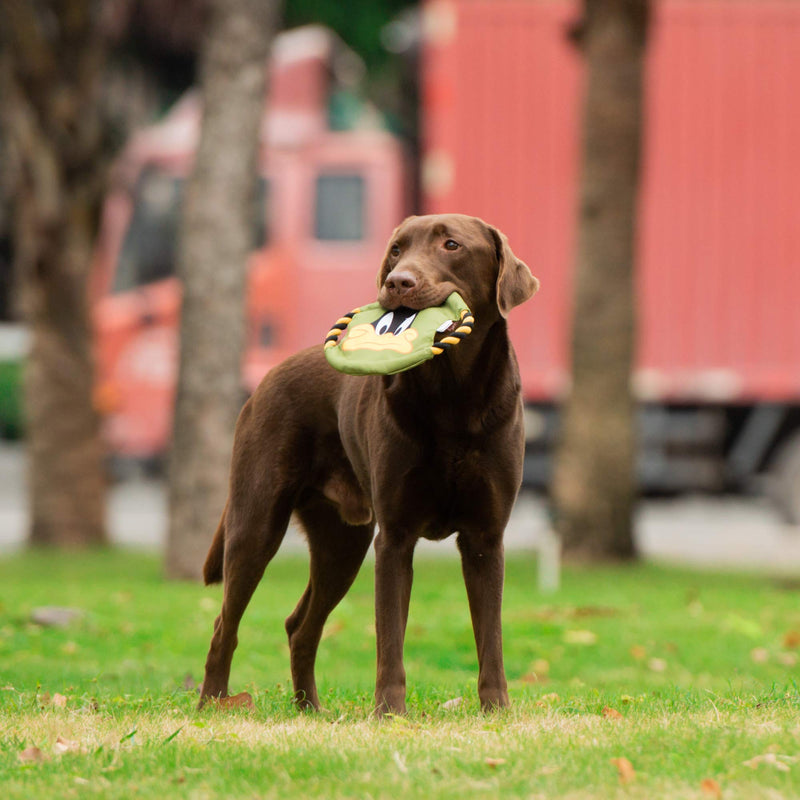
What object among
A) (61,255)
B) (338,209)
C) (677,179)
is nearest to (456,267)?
(61,255)

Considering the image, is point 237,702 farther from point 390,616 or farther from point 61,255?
point 61,255

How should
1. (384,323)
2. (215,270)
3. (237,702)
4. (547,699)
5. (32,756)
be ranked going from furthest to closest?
(215,270) < (547,699) < (237,702) < (384,323) < (32,756)

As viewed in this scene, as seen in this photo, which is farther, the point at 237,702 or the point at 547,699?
the point at 547,699

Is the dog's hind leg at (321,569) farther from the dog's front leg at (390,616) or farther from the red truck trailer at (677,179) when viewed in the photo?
the red truck trailer at (677,179)

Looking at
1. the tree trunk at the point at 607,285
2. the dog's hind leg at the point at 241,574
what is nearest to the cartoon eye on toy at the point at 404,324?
the dog's hind leg at the point at 241,574

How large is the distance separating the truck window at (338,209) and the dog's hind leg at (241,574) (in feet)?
36.4

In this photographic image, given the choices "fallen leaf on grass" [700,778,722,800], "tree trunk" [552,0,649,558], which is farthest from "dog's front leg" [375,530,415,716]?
"tree trunk" [552,0,649,558]

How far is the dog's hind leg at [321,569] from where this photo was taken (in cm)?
530

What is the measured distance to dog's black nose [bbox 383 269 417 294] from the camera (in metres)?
4.39

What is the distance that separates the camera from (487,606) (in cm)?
473

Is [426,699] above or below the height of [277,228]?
below

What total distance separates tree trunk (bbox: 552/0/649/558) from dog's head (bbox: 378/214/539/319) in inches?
255

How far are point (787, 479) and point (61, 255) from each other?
7539mm

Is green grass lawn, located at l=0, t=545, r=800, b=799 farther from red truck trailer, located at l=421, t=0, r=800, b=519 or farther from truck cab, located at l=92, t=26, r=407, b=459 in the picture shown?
truck cab, located at l=92, t=26, r=407, b=459
